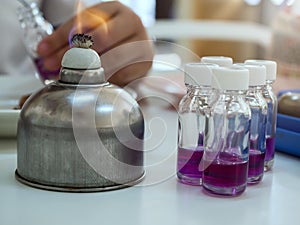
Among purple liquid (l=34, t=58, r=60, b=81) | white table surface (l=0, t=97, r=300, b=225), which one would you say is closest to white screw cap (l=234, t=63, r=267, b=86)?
white table surface (l=0, t=97, r=300, b=225)

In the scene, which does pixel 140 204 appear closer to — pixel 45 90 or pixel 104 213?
pixel 104 213

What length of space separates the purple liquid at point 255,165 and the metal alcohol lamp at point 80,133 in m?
0.13

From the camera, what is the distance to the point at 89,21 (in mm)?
1069

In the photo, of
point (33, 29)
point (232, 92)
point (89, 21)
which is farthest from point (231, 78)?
point (33, 29)

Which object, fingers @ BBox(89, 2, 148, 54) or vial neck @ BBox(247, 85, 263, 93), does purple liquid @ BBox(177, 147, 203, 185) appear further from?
fingers @ BBox(89, 2, 148, 54)

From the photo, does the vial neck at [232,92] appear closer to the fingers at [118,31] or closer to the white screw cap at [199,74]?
the white screw cap at [199,74]

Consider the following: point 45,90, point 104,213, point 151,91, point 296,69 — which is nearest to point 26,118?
point 45,90

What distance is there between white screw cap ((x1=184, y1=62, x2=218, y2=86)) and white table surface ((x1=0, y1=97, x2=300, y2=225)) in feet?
0.38

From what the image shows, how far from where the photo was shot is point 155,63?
Answer: 1097mm

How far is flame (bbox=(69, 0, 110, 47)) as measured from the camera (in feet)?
3.45

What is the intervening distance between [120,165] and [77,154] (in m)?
0.05

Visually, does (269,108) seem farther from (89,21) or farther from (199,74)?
(89,21)

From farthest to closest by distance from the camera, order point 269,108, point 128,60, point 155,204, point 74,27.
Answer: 1. point 74,27
2. point 128,60
3. point 269,108
4. point 155,204

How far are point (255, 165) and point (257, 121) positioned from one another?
54mm
